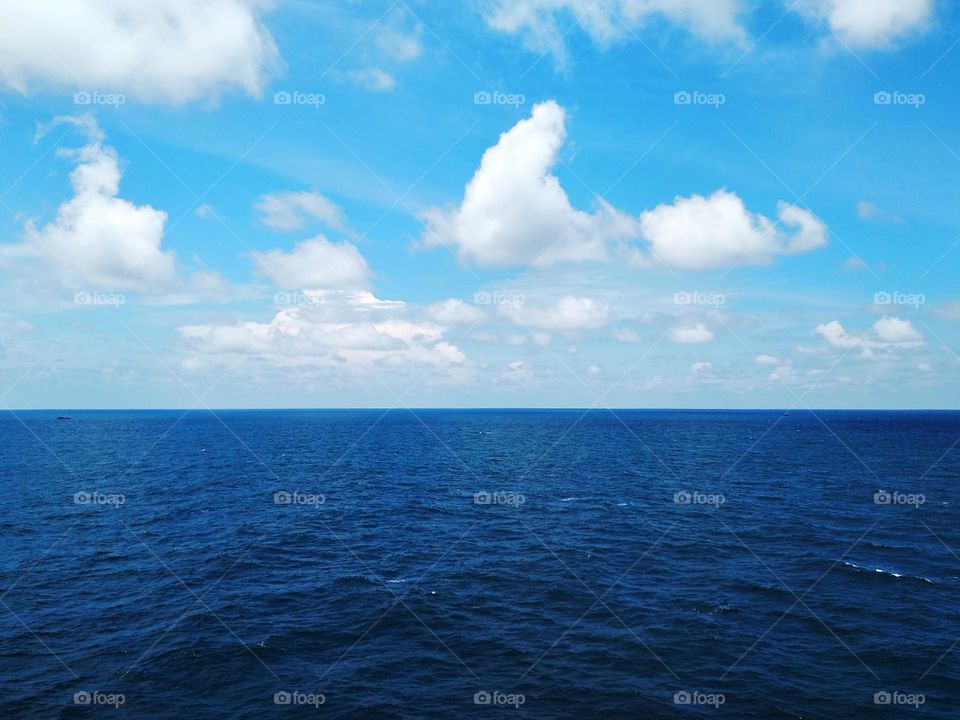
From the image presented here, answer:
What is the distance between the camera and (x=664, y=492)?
7294 cm

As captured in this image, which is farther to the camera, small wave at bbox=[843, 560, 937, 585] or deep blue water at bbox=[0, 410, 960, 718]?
small wave at bbox=[843, 560, 937, 585]

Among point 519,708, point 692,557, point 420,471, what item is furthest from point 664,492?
point 519,708

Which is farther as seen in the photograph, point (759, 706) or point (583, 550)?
point (583, 550)

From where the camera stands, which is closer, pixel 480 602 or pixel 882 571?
pixel 480 602

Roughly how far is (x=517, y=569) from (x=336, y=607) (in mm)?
14154

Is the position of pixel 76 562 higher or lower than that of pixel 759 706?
higher

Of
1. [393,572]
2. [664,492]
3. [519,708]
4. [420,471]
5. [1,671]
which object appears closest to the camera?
[519,708]

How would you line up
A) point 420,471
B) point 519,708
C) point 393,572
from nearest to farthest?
point 519,708
point 393,572
point 420,471

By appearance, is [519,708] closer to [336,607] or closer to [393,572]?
[336,607]

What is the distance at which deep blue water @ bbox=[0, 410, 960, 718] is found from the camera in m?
25.4

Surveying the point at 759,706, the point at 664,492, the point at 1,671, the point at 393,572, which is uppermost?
the point at 664,492

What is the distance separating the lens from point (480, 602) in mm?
35406

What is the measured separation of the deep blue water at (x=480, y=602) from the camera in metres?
25.4

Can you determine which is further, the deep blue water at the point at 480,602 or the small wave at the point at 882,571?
the small wave at the point at 882,571
